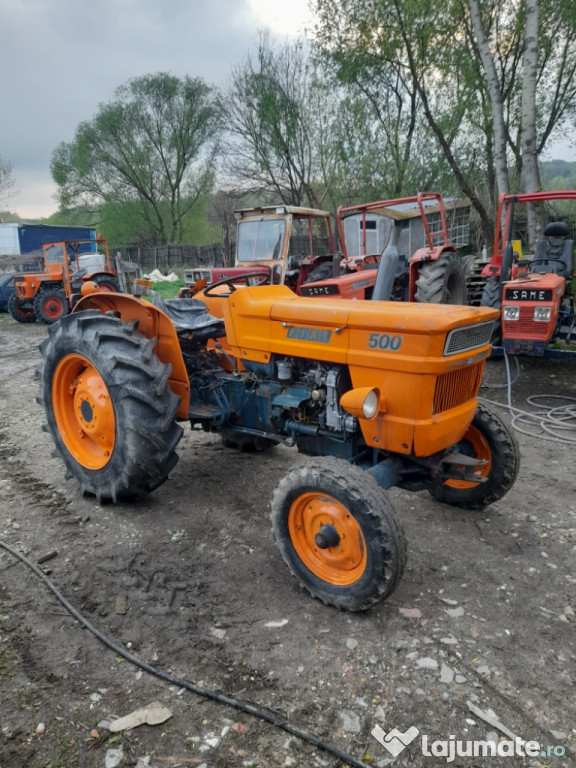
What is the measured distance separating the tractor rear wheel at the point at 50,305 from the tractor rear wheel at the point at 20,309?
26.0 inches

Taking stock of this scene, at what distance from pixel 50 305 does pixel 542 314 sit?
38.5ft

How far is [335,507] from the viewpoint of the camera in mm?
2527

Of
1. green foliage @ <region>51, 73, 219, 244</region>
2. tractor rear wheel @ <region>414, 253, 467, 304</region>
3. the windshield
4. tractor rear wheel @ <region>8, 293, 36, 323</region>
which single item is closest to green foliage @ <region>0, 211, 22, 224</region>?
green foliage @ <region>51, 73, 219, 244</region>

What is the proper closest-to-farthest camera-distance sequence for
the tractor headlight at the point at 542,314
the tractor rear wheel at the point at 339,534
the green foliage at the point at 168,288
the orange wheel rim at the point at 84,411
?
1. the tractor rear wheel at the point at 339,534
2. the orange wheel rim at the point at 84,411
3. the tractor headlight at the point at 542,314
4. the green foliage at the point at 168,288

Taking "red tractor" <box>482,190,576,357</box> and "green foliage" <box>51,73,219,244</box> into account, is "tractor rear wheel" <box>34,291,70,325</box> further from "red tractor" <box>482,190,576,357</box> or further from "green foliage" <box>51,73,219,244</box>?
"green foliage" <box>51,73,219,244</box>

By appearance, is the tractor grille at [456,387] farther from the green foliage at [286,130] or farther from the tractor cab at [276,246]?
the green foliage at [286,130]

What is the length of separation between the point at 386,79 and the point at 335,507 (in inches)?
712

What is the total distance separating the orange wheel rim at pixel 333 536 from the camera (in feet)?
8.17

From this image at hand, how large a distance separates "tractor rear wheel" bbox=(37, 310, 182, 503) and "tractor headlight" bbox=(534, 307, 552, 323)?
4.06 metres

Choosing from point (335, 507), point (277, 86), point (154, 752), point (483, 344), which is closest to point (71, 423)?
point (335, 507)

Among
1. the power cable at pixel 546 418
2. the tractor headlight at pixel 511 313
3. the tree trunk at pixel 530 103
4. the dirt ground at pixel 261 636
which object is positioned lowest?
the dirt ground at pixel 261 636

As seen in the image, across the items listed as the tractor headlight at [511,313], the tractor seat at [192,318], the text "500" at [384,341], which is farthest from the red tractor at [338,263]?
the text "500" at [384,341]

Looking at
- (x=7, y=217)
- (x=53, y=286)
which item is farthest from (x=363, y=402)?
(x=7, y=217)

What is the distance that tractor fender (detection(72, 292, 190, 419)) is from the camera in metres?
3.49
